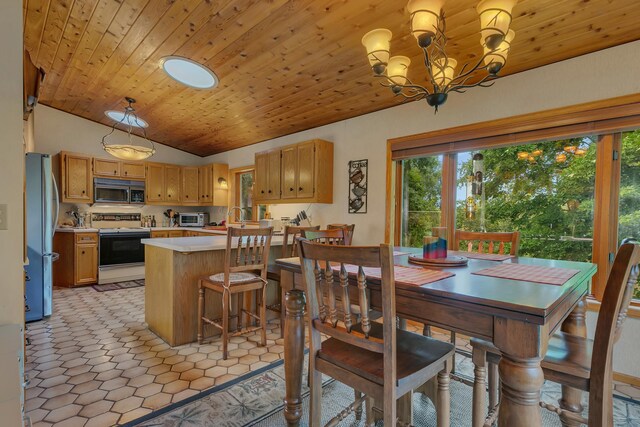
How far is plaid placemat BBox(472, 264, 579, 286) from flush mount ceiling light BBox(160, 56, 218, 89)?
318 cm

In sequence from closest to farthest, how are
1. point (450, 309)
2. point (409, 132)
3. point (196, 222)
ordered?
point (450, 309) → point (409, 132) → point (196, 222)

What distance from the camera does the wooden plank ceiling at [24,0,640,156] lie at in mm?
2105

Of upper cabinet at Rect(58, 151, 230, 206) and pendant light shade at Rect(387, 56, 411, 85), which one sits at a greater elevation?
pendant light shade at Rect(387, 56, 411, 85)

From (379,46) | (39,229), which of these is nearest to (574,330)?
(379,46)

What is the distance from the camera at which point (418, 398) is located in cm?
202

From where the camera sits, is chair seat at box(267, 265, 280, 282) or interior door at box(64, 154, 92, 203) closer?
chair seat at box(267, 265, 280, 282)

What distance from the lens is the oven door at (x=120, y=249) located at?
16.0 feet

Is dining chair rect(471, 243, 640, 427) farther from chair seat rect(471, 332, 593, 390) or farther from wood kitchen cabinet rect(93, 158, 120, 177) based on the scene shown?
wood kitchen cabinet rect(93, 158, 120, 177)

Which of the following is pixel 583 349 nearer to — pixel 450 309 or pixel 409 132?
pixel 450 309

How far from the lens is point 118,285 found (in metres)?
4.87

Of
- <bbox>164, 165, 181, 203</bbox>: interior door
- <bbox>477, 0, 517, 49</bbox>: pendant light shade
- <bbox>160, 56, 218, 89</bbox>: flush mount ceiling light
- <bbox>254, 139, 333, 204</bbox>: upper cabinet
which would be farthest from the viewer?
<bbox>164, 165, 181, 203</bbox>: interior door

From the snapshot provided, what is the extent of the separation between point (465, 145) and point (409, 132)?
0.60 meters

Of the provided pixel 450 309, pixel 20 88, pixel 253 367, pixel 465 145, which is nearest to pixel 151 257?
pixel 253 367

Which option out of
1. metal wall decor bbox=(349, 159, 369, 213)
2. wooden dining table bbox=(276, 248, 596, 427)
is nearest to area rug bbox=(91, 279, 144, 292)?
metal wall decor bbox=(349, 159, 369, 213)
